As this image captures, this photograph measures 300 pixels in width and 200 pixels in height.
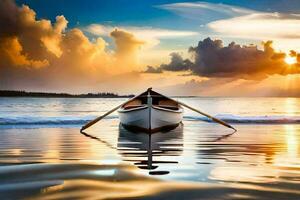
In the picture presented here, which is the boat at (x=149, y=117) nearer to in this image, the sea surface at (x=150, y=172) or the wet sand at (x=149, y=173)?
the sea surface at (x=150, y=172)

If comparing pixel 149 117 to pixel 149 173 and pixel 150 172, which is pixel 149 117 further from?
pixel 149 173

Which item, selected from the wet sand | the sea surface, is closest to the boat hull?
the sea surface

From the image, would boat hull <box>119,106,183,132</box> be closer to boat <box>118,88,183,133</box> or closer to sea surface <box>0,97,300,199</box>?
boat <box>118,88,183,133</box>

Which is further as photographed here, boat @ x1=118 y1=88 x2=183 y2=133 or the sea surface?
boat @ x1=118 y1=88 x2=183 y2=133

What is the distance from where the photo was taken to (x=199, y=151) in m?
12.7

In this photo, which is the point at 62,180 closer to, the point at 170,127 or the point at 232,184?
the point at 232,184

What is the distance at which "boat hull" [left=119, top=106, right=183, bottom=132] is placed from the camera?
20.2m

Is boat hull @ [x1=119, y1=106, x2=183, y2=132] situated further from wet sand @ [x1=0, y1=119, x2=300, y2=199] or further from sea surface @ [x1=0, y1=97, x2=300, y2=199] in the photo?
wet sand @ [x1=0, y1=119, x2=300, y2=199]

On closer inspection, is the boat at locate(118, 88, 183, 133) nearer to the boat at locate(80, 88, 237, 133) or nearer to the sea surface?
the boat at locate(80, 88, 237, 133)

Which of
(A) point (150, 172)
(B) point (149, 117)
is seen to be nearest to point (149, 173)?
(A) point (150, 172)

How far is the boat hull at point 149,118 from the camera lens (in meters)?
20.2

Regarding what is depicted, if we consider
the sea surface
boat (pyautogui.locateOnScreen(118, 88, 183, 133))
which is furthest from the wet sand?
boat (pyautogui.locateOnScreen(118, 88, 183, 133))

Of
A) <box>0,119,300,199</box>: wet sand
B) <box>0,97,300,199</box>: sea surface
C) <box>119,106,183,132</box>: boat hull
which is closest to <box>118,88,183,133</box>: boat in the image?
<box>119,106,183,132</box>: boat hull

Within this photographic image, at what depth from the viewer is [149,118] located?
66.1 feet
